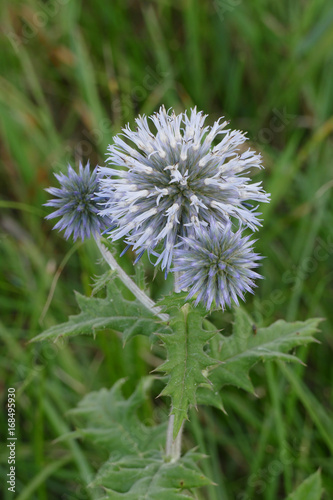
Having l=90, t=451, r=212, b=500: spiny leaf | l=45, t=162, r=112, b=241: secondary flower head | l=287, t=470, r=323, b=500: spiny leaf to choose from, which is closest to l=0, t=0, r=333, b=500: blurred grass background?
l=287, t=470, r=323, b=500: spiny leaf

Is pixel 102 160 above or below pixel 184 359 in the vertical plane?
above

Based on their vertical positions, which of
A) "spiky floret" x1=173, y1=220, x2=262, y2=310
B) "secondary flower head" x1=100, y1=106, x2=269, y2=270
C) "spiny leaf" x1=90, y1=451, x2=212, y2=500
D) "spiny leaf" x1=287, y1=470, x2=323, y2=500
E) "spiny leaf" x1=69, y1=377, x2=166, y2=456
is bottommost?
"spiny leaf" x1=287, y1=470, x2=323, y2=500

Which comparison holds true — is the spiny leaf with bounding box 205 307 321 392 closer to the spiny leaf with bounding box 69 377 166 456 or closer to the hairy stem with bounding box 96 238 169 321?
the hairy stem with bounding box 96 238 169 321

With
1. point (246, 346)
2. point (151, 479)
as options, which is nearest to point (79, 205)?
point (246, 346)

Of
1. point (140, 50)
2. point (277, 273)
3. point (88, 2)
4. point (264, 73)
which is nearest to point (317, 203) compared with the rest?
point (277, 273)

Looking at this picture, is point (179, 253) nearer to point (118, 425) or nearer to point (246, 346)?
point (246, 346)

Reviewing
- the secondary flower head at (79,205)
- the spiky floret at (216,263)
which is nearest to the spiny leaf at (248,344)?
the spiky floret at (216,263)

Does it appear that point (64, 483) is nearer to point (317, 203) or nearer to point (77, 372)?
point (77, 372)
